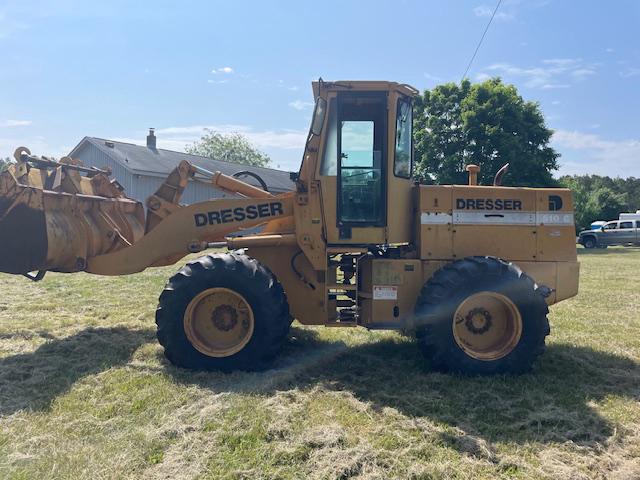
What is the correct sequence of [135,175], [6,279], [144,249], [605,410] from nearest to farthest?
[605,410], [144,249], [6,279], [135,175]

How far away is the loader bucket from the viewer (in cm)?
601

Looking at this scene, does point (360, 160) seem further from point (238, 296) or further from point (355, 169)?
point (238, 296)

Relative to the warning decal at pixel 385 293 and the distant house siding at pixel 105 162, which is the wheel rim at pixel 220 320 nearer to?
the warning decal at pixel 385 293

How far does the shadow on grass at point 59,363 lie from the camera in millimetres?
4609

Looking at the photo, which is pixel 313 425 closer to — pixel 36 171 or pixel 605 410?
pixel 605 410

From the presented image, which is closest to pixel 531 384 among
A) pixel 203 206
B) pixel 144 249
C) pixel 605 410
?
pixel 605 410

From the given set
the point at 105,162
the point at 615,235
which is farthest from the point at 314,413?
the point at 615,235

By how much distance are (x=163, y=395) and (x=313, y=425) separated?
149 cm

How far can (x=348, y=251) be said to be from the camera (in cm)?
580

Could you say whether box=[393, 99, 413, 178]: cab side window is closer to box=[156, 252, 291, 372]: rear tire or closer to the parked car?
box=[156, 252, 291, 372]: rear tire

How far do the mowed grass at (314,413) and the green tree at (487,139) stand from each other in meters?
20.9

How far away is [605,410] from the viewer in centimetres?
A: 443

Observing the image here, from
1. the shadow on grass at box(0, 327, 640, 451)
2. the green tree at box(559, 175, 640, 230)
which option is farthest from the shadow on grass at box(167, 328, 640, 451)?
the green tree at box(559, 175, 640, 230)

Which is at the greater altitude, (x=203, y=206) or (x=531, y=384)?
(x=203, y=206)
